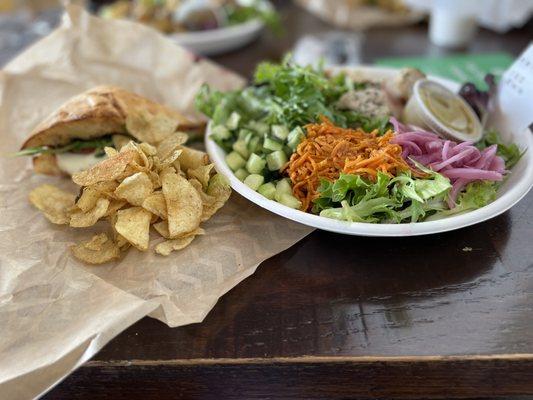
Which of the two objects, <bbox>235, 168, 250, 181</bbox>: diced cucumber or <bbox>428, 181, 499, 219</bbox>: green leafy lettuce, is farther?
<bbox>235, 168, 250, 181</bbox>: diced cucumber

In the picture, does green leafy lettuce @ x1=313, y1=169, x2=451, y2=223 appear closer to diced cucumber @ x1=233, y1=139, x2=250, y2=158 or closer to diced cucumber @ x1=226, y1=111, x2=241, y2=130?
diced cucumber @ x1=233, y1=139, x2=250, y2=158

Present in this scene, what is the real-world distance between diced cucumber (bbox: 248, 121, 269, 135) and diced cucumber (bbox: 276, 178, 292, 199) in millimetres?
248

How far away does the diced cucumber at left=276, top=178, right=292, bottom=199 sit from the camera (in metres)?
1.30

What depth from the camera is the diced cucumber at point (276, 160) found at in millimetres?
1373

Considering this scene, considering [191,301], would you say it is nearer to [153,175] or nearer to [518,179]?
[153,175]

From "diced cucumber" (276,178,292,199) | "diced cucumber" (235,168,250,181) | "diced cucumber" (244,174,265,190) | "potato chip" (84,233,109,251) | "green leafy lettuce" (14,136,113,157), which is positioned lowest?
"green leafy lettuce" (14,136,113,157)

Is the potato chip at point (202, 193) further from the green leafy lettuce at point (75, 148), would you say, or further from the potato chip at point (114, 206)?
the green leafy lettuce at point (75, 148)

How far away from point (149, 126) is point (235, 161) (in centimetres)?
26

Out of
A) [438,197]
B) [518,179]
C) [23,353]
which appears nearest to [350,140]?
[438,197]

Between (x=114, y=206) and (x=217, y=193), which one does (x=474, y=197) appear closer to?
(x=217, y=193)

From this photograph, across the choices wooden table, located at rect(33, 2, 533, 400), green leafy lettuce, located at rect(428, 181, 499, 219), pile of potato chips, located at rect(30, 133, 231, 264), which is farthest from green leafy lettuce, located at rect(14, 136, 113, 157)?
green leafy lettuce, located at rect(428, 181, 499, 219)

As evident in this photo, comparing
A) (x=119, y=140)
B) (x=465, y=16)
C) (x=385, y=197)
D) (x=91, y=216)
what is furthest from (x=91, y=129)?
(x=465, y=16)

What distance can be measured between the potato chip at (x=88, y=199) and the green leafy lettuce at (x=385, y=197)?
0.51 meters

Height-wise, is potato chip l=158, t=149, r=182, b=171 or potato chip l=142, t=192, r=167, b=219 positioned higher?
potato chip l=158, t=149, r=182, b=171
